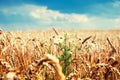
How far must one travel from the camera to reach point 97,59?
12.8 ft

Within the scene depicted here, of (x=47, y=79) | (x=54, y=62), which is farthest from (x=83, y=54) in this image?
(x=54, y=62)

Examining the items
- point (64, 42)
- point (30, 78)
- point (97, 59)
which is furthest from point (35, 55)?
point (30, 78)

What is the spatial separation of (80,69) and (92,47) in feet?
3.29

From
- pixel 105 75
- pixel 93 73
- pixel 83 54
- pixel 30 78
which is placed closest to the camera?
pixel 30 78

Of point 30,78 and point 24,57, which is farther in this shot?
point 24,57

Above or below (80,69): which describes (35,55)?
above

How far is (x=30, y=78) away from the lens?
2854mm

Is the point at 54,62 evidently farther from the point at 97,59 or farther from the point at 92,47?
the point at 92,47

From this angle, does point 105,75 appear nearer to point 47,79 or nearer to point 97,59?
point 97,59

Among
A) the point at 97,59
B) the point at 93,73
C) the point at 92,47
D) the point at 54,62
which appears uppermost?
the point at 92,47

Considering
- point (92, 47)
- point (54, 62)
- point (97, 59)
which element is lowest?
point (54, 62)

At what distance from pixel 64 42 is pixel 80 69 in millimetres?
371

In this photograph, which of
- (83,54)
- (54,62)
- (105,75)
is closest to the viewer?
(54,62)

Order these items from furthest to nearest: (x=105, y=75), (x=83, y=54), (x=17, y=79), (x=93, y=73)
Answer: (x=83, y=54), (x=105, y=75), (x=93, y=73), (x=17, y=79)
